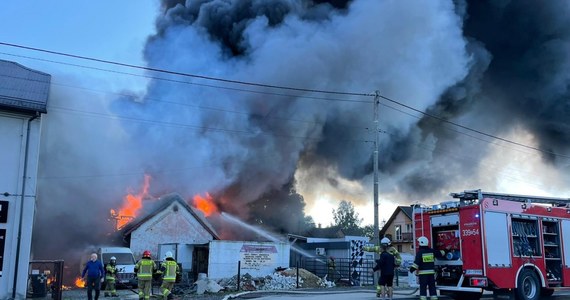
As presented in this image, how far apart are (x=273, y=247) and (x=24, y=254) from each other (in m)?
12.7

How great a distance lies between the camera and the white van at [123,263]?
2127 cm

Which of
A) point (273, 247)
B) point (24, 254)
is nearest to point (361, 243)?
point (273, 247)

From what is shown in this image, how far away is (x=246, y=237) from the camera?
32281 millimetres

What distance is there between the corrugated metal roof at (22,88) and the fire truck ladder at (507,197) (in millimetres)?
12162

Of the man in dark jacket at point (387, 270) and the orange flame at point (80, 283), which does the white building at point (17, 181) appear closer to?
the orange flame at point (80, 283)

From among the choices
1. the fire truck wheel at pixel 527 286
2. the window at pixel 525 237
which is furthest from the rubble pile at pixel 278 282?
the window at pixel 525 237

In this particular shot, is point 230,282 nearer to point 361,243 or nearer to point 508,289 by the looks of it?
point 361,243

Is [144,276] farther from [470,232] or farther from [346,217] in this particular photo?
[346,217]

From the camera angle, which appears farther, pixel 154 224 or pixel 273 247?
pixel 154 224

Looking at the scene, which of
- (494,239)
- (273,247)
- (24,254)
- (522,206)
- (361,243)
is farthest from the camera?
(361,243)

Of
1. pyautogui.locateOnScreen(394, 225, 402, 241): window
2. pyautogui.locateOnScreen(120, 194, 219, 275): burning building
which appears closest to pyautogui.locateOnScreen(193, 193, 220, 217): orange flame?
pyautogui.locateOnScreen(120, 194, 219, 275): burning building

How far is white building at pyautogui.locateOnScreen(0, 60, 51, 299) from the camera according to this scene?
13852mm

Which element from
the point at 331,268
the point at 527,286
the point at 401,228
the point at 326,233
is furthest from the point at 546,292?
the point at 326,233

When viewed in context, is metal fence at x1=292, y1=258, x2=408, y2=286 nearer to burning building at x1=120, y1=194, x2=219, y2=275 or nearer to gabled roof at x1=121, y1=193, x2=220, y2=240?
burning building at x1=120, y1=194, x2=219, y2=275
